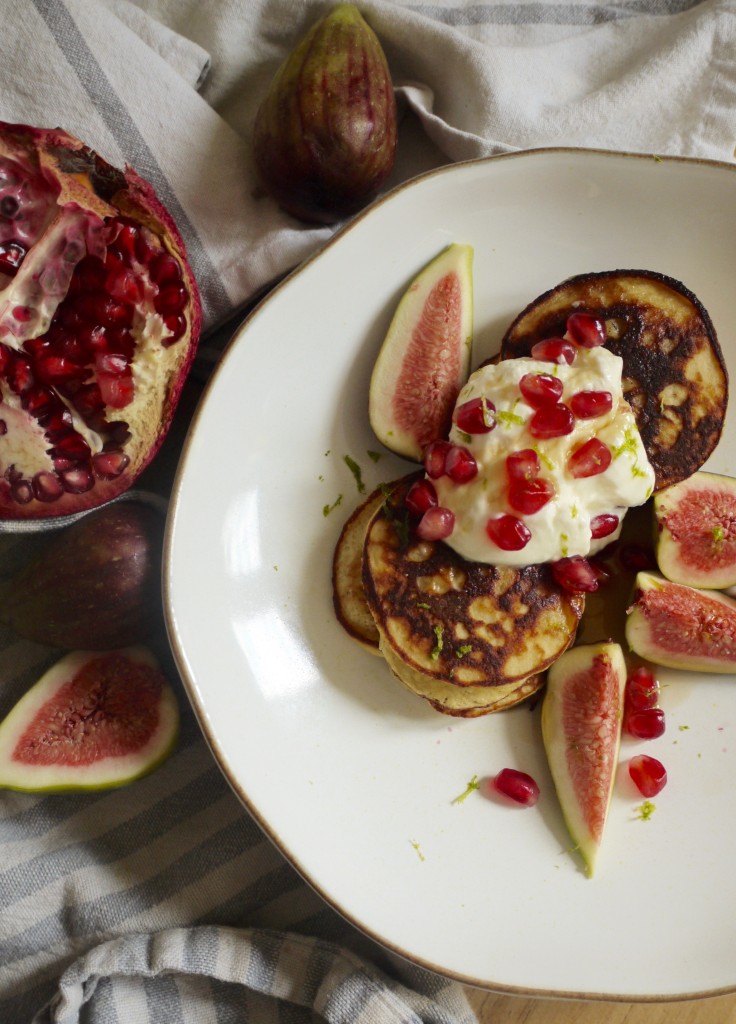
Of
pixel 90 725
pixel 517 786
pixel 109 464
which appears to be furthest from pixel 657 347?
pixel 90 725

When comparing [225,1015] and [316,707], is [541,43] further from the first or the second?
[225,1015]

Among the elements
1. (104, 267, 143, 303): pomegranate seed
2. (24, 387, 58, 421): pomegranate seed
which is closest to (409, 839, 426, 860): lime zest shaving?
(24, 387, 58, 421): pomegranate seed

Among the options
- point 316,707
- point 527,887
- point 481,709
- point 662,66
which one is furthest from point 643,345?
point 527,887

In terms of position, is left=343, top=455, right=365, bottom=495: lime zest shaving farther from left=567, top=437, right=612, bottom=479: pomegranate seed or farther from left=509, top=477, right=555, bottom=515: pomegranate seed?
left=567, top=437, right=612, bottom=479: pomegranate seed

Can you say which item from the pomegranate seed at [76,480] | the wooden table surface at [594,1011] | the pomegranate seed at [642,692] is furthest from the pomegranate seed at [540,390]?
the wooden table surface at [594,1011]

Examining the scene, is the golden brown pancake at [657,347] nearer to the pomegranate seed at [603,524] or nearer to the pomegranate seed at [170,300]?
the pomegranate seed at [603,524]

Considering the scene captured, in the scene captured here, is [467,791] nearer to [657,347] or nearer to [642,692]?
[642,692]
